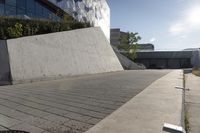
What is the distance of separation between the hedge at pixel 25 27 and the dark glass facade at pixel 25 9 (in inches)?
174

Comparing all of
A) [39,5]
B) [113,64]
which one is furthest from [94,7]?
[113,64]

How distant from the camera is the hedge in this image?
1018 cm

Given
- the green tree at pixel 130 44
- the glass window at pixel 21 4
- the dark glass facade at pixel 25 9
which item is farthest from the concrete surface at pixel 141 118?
the green tree at pixel 130 44

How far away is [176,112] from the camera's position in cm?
414

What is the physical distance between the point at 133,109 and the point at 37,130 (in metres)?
2.15

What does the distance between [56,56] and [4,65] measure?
3.31 m

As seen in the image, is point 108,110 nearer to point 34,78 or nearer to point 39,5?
point 34,78

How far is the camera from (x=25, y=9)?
22656mm

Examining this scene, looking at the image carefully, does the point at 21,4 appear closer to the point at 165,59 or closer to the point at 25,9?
the point at 25,9

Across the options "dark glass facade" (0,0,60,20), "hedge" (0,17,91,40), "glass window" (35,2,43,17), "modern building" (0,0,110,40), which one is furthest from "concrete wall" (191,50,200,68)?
"hedge" (0,17,91,40)

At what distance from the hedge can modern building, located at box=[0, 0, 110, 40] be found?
3.13 metres

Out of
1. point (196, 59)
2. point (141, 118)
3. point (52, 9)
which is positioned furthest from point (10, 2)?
point (196, 59)

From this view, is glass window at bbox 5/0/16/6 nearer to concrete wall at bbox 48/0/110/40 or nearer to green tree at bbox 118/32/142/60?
concrete wall at bbox 48/0/110/40

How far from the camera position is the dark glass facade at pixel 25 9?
776 inches
